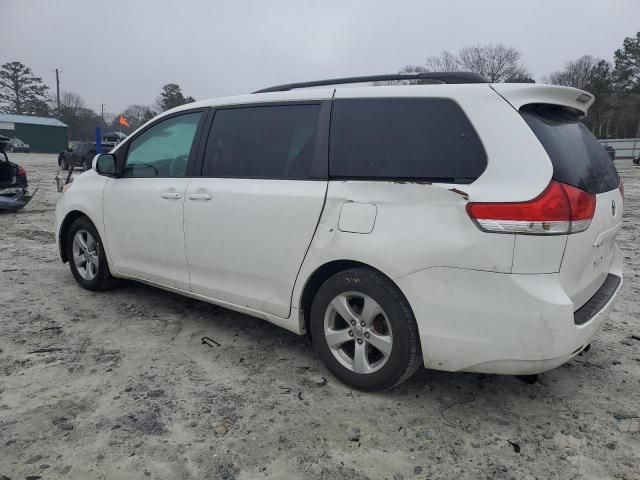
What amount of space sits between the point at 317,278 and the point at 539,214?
1.30 m

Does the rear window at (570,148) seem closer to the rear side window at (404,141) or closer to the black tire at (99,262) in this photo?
the rear side window at (404,141)

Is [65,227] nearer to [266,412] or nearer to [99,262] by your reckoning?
[99,262]

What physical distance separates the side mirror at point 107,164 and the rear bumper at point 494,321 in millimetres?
2893

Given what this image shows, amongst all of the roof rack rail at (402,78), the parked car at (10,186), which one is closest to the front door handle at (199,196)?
the roof rack rail at (402,78)

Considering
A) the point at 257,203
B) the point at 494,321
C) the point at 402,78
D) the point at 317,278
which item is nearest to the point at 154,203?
the point at 257,203

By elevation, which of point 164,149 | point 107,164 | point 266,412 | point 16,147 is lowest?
point 266,412

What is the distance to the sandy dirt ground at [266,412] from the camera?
2.19 meters

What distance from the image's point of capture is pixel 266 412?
2.61m

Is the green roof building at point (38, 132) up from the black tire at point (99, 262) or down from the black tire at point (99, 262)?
up

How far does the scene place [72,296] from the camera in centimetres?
451

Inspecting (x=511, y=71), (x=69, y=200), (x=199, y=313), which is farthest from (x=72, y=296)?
(x=511, y=71)

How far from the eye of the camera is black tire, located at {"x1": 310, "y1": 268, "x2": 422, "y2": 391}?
254 cm

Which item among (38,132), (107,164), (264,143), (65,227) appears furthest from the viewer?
(38,132)

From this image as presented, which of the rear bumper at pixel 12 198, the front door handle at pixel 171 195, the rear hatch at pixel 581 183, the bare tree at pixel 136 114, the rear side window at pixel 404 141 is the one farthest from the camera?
the bare tree at pixel 136 114
